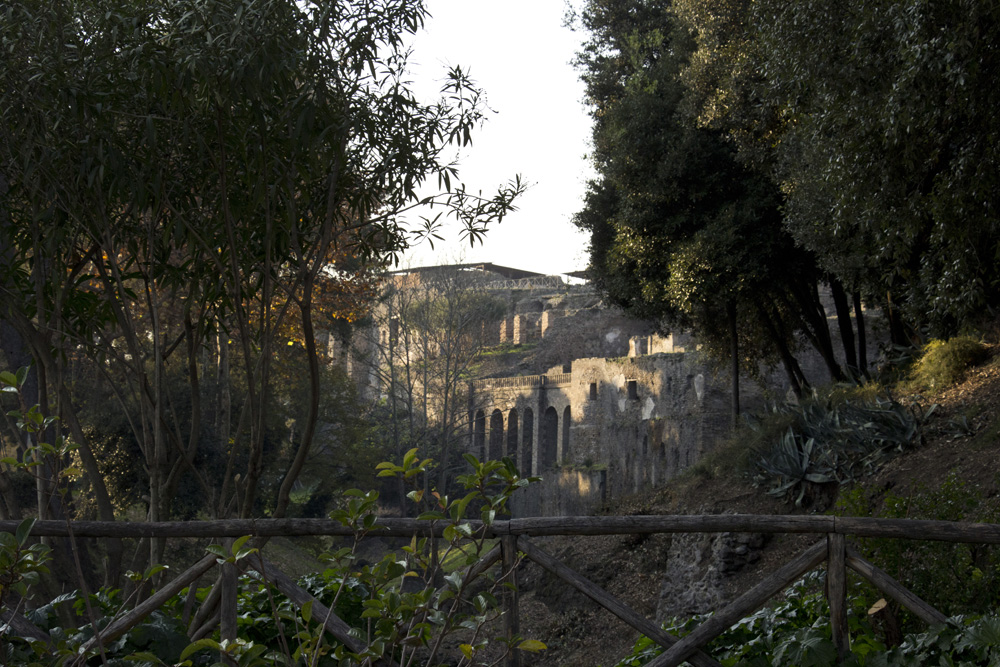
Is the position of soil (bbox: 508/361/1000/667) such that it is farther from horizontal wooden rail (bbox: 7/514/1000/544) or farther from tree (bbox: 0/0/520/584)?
tree (bbox: 0/0/520/584)

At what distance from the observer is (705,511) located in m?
11.7

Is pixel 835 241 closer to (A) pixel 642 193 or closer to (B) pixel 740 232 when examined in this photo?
(B) pixel 740 232

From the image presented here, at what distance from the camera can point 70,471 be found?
3535 millimetres

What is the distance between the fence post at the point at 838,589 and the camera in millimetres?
3980

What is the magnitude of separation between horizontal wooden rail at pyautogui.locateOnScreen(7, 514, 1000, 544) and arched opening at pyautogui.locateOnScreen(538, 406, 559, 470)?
111 feet

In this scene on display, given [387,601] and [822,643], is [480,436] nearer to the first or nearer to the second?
[822,643]

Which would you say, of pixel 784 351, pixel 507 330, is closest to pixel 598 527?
pixel 784 351

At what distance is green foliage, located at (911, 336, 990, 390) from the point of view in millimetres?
11000

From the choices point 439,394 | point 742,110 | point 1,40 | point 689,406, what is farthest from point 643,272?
point 439,394

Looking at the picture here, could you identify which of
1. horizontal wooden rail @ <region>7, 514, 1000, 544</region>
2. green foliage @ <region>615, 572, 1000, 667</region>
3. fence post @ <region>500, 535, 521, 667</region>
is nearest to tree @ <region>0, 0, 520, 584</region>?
horizontal wooden rail @ <region>7, 514, 1000, 544</region>

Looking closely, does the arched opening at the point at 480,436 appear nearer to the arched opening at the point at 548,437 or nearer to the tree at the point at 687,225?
the arched opening at the point at 548,437

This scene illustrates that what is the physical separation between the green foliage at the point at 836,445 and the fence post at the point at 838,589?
6684 millimetres

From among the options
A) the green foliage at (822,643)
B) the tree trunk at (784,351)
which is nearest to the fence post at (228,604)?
the green foliage at (822,643)

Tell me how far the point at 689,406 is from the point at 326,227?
2134cm
